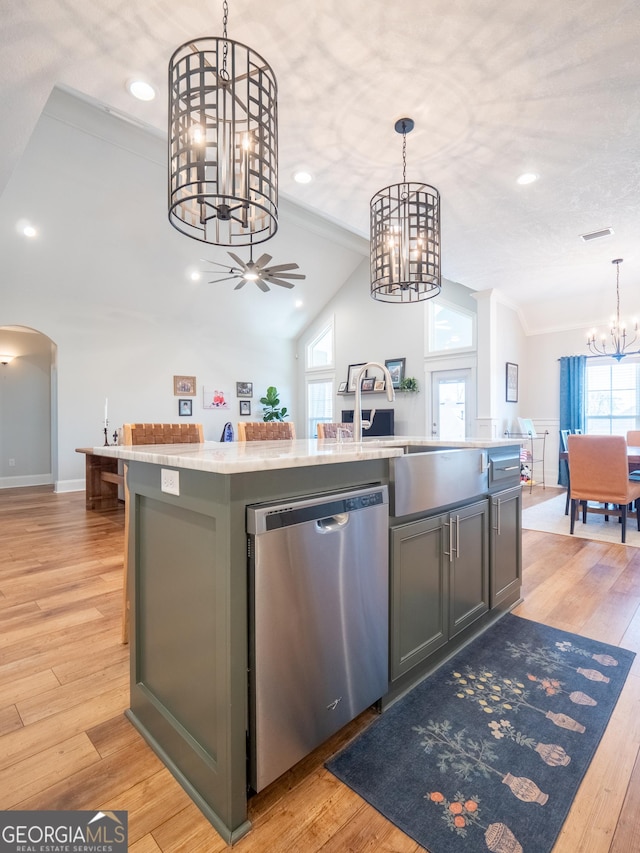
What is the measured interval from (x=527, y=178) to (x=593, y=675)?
3604 mm

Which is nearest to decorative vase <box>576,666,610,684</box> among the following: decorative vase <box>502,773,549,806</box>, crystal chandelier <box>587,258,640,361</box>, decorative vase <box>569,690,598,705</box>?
decorative vase <box>569,690,598,705</box>

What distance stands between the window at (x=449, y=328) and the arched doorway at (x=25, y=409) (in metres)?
6.56

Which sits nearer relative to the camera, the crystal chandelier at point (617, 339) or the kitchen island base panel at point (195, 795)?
the kitchen island base panel at point (195, 795)

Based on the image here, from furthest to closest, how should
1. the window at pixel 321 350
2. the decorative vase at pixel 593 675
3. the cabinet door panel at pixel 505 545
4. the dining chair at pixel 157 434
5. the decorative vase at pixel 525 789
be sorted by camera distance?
the window at pixel 321 350, the dining chair at pixel 157 434, the cabinet door panel at pixel 505 545, the decorative vase at pixel 593 675, the decorative vase at pixel 525 789

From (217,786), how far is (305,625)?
1.56 ft

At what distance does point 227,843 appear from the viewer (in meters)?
1.06

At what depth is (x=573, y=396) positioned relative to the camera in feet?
21.5

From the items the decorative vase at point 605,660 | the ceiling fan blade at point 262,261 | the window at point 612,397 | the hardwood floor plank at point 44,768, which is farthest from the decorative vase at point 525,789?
the window at point 612,397

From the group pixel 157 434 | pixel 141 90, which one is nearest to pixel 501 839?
pixel 157 434

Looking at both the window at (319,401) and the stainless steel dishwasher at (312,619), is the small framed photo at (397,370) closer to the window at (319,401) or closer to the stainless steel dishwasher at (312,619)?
the window at (319,401)

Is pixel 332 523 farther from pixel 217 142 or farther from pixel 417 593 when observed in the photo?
pixel 217 142

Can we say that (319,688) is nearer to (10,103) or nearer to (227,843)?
(227,843)

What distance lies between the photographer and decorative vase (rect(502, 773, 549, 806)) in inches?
46.7

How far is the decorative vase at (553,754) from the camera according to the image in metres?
1.32
